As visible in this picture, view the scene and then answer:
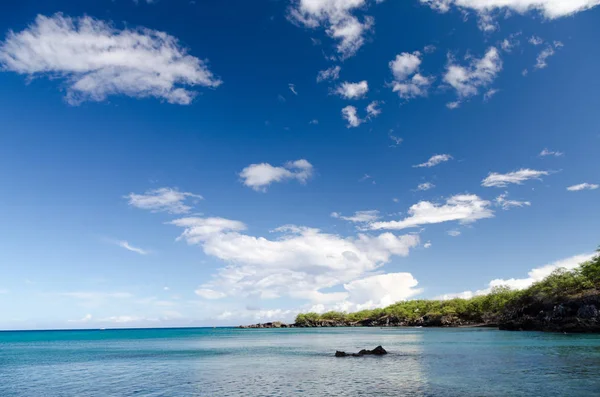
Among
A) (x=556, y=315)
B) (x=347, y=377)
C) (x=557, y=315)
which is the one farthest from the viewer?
(x=556, y=315)

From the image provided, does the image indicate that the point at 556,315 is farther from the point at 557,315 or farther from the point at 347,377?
the point at 347,377

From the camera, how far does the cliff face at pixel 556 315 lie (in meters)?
118

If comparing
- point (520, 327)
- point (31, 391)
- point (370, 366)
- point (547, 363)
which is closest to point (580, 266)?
point (520, 327)

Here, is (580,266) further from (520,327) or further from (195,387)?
(195,387)

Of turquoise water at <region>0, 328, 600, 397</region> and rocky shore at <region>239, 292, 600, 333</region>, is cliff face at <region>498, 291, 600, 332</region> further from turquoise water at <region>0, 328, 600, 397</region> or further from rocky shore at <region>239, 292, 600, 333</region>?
turquoise water at <region>0, 328, 600, 397</region>

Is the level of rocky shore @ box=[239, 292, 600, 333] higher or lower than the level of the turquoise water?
higher

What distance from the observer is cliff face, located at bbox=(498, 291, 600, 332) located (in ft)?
387

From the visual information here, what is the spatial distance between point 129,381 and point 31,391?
10.9 metres

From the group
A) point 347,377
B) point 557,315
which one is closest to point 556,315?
point 557,315

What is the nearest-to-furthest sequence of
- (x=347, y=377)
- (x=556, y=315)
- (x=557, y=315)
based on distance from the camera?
(x=347, y=377) < (x=557, y=315) < (x=556, y=315)

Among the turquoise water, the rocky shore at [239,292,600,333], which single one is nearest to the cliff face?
the rocky shore at [239,292,600,333]

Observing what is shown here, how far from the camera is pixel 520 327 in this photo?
14725 cm

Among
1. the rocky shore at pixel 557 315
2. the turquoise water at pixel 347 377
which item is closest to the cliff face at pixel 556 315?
the rocky shore at pixel 557 315

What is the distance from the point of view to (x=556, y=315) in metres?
131
